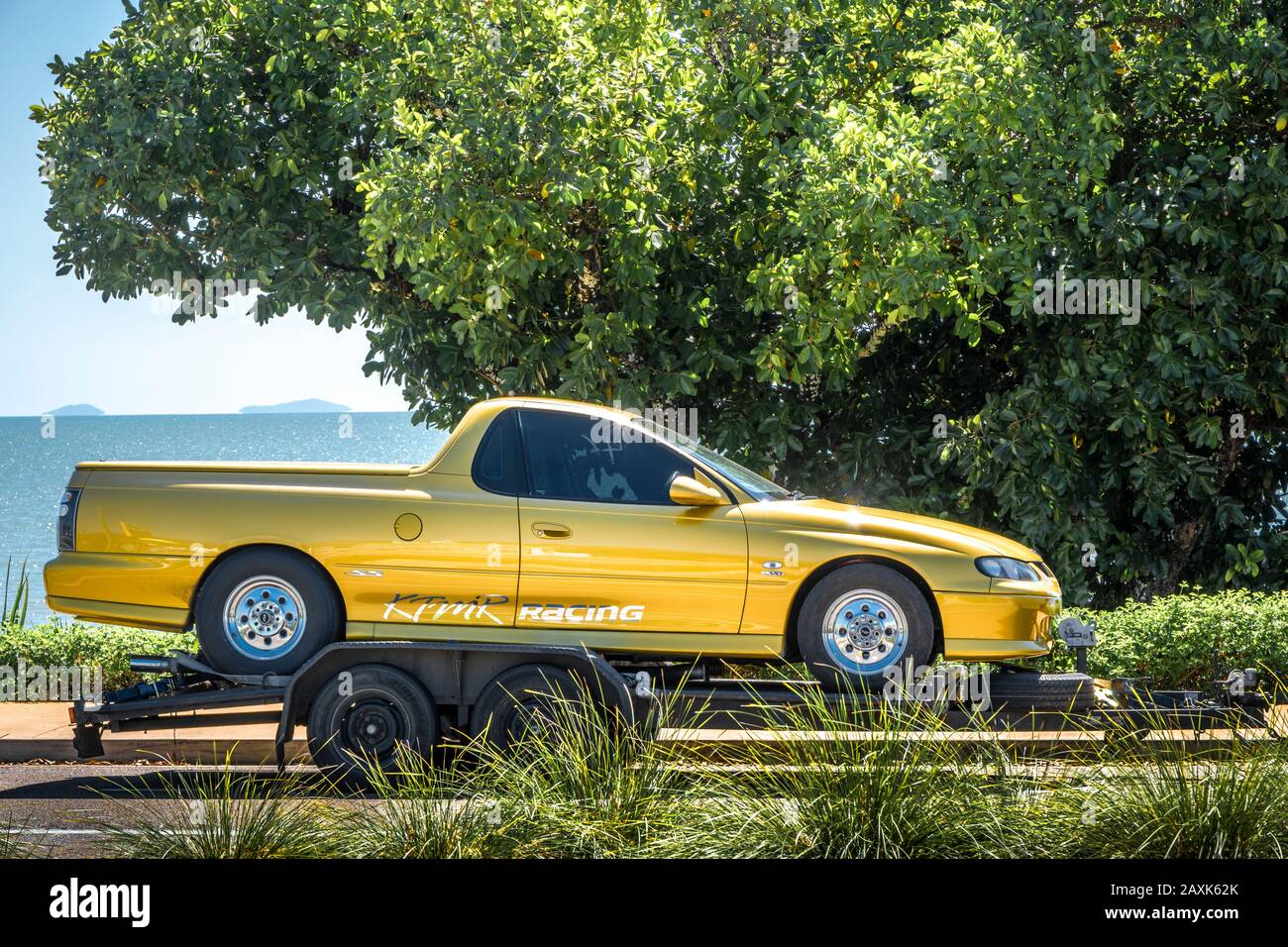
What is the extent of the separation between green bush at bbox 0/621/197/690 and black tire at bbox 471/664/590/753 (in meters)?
4.86

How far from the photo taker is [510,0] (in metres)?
13.0

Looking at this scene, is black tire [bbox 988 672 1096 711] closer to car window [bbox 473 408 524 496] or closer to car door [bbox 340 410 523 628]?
car door [bbox 340 410 523 628]

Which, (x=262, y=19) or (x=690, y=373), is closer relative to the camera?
(x=690, y=373)

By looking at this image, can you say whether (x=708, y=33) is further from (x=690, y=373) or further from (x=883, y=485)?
(x=883, y=485)

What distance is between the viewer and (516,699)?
25.3 ft

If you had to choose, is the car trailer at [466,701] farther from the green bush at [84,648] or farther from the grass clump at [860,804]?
the green bush at [84,648]

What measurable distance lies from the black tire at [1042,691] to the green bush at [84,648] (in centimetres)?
707

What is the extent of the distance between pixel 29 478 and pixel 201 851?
115 m

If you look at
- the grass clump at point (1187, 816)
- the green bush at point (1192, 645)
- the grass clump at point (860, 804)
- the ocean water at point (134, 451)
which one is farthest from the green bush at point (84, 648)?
the ocean water at point (134, 451)

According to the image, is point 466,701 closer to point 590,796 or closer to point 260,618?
point 260,618

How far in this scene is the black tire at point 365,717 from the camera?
7.78 meters

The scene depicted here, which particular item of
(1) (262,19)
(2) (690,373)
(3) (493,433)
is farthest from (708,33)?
(3) (493,433)

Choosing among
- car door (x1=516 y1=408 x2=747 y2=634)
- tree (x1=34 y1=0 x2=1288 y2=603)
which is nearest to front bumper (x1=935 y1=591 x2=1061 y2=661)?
car door (x1=516 y1=408 x2=747 y2=634)

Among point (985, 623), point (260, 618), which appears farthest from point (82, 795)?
point (985, 623)
